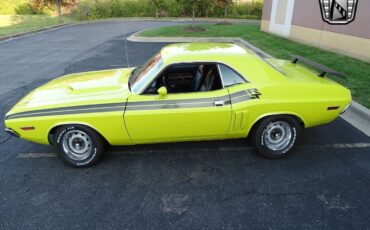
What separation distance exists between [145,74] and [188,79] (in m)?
0.81

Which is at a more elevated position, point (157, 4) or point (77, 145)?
point (157, 4)

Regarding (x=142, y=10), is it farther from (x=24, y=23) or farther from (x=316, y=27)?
(x=316, y=27)

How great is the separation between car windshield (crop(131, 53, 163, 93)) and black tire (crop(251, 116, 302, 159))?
1.64 m

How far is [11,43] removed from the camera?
1431cm

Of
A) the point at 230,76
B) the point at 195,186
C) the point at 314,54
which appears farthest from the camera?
the point at 314,54

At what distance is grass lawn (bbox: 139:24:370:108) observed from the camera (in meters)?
6.24

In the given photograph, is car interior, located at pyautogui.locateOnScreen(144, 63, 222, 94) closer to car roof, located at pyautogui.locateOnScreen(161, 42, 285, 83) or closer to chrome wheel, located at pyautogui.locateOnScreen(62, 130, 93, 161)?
car roof, located at pyautogui.locateOnScreen(161, 42, 285, 83)

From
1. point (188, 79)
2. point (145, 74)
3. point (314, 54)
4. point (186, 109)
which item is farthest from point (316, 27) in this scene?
point (186, 109)

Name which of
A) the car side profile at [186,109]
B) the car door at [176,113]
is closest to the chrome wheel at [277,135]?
the car side profile at [186,109]

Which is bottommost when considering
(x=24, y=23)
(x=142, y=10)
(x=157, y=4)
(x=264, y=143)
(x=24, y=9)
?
(x=264, y=143)

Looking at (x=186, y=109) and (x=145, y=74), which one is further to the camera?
(x=145, y=74)

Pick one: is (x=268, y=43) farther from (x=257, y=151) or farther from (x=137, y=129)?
(x=137, y=129)

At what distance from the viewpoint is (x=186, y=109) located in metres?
3.55

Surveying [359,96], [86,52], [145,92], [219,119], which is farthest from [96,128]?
[86,52]
